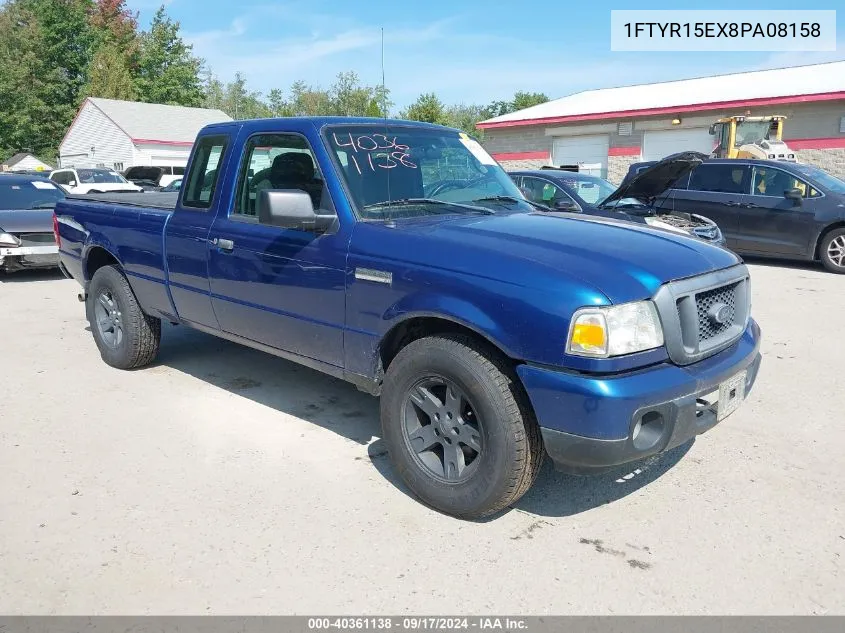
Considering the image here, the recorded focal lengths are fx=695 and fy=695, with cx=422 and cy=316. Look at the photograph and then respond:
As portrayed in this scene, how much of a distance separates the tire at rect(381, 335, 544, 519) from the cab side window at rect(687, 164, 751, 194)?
983 cm

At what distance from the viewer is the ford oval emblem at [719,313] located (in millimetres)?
3164

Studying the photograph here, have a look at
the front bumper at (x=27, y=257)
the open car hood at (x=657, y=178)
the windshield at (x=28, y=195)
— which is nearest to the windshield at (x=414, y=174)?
the open car hood at (x=657, y=178)

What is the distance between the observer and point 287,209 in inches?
137

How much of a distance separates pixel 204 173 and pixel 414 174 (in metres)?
1.58

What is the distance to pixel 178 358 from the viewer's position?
6.07 m

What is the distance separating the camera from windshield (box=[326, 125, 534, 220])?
150 inches

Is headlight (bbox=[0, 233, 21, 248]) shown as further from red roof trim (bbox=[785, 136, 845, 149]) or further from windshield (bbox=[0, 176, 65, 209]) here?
red roof trim (bbox=[785, 136, 845, 149])

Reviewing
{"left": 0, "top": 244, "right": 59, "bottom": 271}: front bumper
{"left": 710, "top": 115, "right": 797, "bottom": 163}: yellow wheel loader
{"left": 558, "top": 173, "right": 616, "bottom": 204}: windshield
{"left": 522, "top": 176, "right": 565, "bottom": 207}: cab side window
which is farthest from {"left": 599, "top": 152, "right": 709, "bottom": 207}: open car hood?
{"left": 0, "top": 244, "right": 59, "bottom": 271}: front bumper

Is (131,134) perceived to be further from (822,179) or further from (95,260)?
(95,260)

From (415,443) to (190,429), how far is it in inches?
69.8

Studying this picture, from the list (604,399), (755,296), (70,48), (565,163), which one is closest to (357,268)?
(604,399)

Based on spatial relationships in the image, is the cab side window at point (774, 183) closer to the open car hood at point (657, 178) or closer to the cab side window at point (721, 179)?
the cab side window at point (721, 179)

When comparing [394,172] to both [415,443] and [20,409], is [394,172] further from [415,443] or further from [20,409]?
[20,409]

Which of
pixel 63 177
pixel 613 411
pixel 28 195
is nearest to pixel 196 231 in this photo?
pixel 613 411
